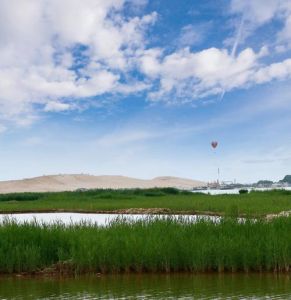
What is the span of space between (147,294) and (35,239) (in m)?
3.54

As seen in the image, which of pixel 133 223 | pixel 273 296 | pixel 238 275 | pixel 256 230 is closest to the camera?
pixel 273 296

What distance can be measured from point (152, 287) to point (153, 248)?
3.67 feet

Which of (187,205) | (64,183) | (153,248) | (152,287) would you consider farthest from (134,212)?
(64,183)

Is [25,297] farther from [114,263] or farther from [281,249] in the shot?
[281,249]

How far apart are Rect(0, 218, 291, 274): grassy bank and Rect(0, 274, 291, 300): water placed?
1.00ft

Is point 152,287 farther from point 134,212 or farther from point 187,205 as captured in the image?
point 187,205

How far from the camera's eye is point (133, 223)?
12195 millimetres

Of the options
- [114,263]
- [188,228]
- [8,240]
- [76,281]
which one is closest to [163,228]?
[188,228]

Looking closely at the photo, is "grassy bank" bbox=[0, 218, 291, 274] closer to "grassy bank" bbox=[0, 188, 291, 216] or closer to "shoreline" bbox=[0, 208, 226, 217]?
"grassy bank" bbox=[0, 188, 291, 216]

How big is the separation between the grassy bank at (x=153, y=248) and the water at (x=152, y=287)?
1.00 ft

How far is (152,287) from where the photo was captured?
29.8 ft

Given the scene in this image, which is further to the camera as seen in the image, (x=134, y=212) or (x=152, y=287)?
(x=134, y=212)

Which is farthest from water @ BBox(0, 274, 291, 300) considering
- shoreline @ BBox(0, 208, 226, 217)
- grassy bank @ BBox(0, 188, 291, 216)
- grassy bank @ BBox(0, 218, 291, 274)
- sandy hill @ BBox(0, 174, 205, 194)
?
sandy hill @ BBox(0, 174, 205, 194)

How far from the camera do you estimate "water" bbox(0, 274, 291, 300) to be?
8430 mm
